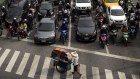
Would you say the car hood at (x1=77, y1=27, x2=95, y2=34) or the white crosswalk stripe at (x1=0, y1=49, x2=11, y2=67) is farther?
the car hood at (x1=77, y1=27, x2=95, y2=34)

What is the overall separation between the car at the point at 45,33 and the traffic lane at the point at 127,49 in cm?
506

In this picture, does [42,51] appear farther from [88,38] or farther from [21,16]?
[21,16]

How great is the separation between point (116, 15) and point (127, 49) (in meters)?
6.49

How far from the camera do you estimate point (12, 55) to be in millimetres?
27891

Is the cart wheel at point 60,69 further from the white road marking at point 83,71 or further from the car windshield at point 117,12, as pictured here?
the car windshield at point 117,12

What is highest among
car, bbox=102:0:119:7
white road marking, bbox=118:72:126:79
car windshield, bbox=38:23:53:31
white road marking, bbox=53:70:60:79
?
car windshield, bbox=38:23:53:31

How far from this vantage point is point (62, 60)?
23344 mm

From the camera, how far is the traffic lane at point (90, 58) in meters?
25.1

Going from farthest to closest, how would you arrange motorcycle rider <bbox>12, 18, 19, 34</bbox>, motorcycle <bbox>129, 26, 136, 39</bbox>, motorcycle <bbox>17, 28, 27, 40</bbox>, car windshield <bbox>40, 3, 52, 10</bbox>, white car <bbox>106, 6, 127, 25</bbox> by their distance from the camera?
1. car windshield <bbox>40, 3, 52, 10</bbox>
2. white car <bbox>106, 6, 127, 25</bbox>
3. motorcycle rider <bbox>12, 18, 19, 34</bbox>
4. motorcycle <bbox>17, 28, 27, 40</bbox>
5. motorcycle <bbox>129, 26, 136, 39</bbox>

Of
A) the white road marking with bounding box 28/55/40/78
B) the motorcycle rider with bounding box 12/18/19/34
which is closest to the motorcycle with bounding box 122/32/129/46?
the white road marking with bounding box 28/55/40/78

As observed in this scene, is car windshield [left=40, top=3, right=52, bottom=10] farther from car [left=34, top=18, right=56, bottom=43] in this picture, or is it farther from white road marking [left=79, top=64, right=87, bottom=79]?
white road marking [left=79, top=64, right=87, bottom=79]

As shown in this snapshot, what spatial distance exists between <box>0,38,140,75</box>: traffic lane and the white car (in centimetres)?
721

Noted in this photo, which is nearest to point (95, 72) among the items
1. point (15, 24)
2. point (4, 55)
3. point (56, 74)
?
point (56, 74)

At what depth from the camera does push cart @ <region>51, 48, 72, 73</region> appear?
2316cm
